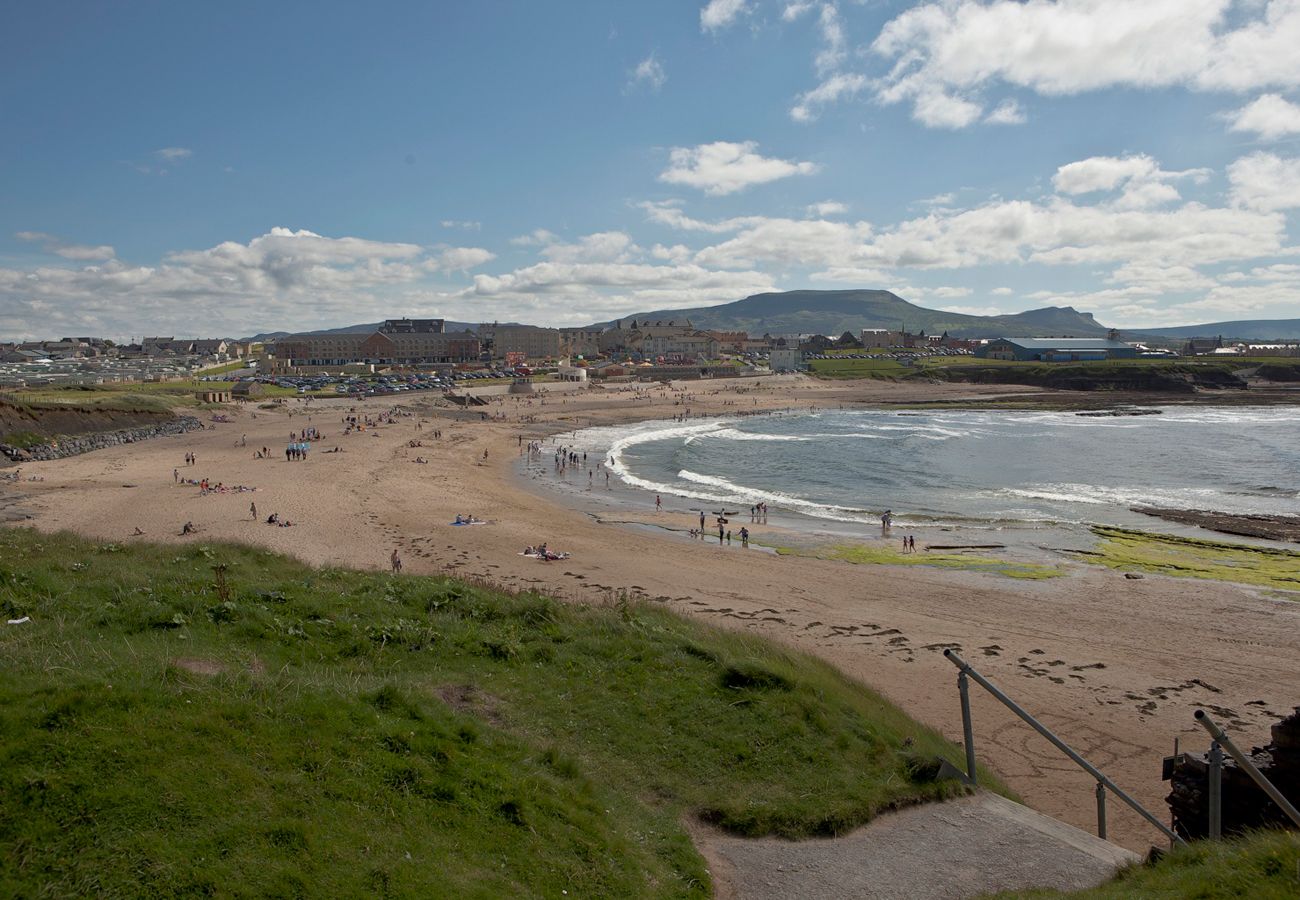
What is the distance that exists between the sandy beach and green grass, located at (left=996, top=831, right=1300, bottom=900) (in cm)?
481

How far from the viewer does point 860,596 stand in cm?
2166

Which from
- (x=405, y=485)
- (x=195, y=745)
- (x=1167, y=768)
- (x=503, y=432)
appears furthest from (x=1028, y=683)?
(x=503, y=432)

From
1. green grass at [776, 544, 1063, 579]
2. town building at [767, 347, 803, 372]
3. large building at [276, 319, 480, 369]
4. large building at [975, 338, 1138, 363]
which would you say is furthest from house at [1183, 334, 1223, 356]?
green grass at [776, 544, 1063, 579]

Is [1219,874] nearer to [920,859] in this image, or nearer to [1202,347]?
[920,859]

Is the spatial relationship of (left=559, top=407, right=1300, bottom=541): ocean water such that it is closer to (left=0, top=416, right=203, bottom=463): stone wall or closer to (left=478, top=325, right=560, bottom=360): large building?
(left=0, top=416, right=203, bottom=463): stone wall

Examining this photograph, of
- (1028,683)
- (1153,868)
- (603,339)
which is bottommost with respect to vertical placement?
(1028,683)

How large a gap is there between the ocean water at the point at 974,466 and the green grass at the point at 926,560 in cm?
479

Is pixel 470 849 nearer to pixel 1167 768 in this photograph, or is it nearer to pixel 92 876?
pixel 92 876

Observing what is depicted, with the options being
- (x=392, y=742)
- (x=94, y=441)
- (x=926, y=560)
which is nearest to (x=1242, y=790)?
(x=392, y=742)

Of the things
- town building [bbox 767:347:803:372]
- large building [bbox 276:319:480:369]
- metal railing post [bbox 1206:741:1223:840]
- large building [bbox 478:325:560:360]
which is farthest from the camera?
large building [bbox 478:325:560:360]

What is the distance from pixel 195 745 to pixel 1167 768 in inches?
358

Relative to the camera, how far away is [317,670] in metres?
8.80

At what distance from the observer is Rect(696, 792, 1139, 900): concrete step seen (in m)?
6.70

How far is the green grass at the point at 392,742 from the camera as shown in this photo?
17.1 feet
